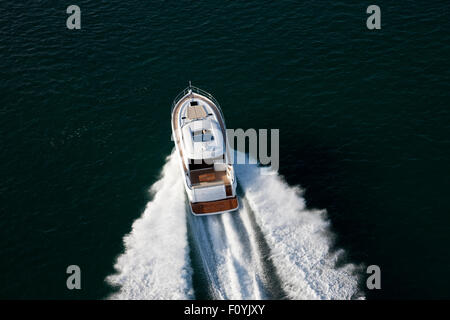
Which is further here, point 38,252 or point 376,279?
point 38,252

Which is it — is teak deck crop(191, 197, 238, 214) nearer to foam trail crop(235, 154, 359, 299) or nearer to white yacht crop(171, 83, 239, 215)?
white yacht crop(171, 83, 239, 215)

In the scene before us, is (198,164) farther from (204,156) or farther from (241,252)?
(241,252)

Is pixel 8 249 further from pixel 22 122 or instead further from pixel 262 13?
pixel 262 13

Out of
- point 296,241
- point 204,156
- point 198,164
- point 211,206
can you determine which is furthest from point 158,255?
point 296,241

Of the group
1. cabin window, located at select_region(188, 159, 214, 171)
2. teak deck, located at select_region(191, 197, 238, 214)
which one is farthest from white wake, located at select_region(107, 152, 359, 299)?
cabin window, located at select_region(188, 159, 214, 171)

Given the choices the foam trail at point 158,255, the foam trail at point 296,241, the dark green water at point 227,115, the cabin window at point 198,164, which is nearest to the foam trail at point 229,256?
the foam trail at point 158,255
